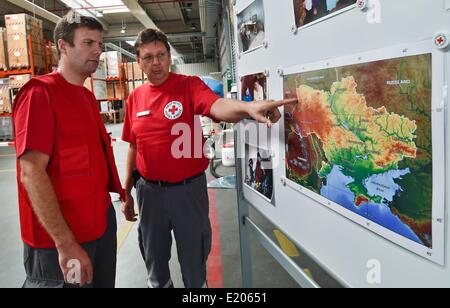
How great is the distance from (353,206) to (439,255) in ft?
0.73

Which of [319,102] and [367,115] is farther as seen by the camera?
[319,102]

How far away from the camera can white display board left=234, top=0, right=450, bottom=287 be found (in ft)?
1.91

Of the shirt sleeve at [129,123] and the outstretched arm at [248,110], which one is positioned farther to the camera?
the shirt sleeve at [129,123]

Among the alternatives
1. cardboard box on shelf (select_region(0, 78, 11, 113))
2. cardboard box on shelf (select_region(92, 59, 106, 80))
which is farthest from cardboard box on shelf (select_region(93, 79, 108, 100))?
cardboard box on shelf (select_region(0, 78, 11, 113))

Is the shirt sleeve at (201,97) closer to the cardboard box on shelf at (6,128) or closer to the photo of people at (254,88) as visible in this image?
the photo of people at (254,88)

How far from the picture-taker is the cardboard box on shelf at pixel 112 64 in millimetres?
11172

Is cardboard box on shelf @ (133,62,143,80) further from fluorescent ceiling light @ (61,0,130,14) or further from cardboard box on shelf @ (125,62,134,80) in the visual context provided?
fluorescent ceiling light @ (61,0,130,14)

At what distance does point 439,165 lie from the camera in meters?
0.59

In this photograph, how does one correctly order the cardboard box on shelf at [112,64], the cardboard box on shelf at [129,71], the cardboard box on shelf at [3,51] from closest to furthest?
the cardboard box on shelf at [3,51] < the cardboard box on shelf at [112,64] < the cardboard box on shelf at [129,71]

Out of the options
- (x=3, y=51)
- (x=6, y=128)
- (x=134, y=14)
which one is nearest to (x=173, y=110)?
(x=3, y=51)

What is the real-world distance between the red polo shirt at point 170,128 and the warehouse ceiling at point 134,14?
246 inches

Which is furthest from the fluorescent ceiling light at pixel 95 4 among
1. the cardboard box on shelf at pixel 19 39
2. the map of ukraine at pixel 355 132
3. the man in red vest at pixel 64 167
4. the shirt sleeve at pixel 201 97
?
the map of ukraine at pixel 355 132
